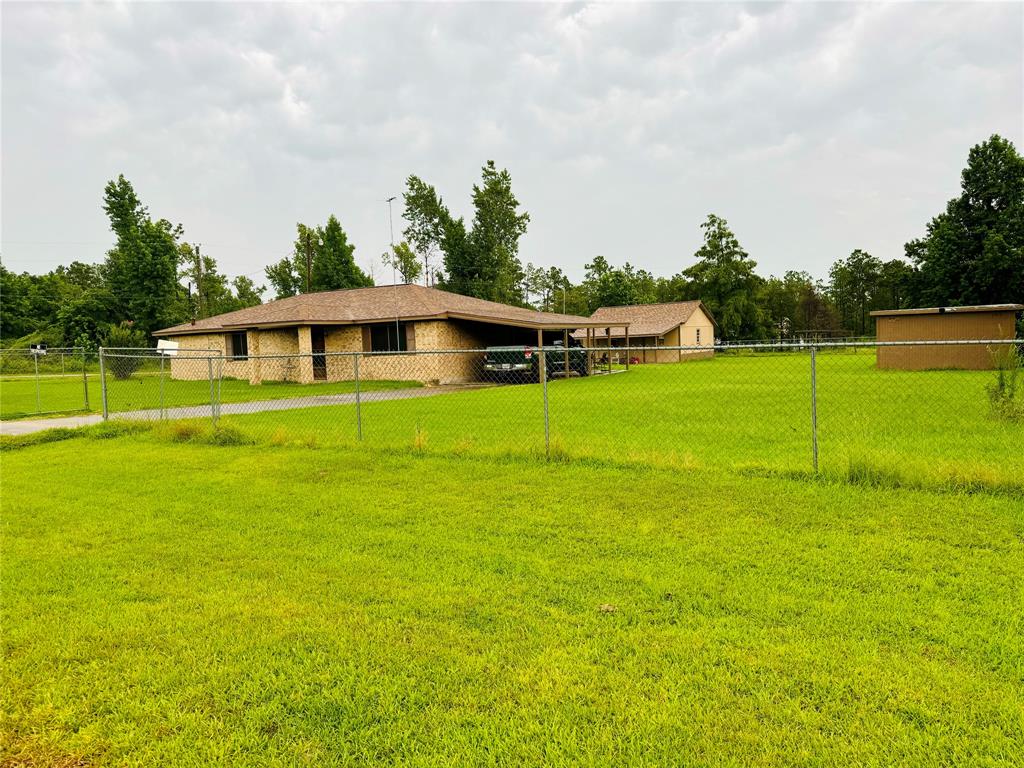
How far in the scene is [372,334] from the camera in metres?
26.1

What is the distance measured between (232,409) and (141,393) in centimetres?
532

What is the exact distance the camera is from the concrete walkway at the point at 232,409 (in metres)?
12.2

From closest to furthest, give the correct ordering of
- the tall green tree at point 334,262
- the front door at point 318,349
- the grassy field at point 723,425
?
the grassy field at point 723,425, the front door at point 318,349, the tall green tree at point 334,262

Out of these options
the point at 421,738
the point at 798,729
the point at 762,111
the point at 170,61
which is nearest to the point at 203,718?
the point at 421,738

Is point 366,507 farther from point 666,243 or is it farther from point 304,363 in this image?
point 666,243

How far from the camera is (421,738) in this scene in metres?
2.32

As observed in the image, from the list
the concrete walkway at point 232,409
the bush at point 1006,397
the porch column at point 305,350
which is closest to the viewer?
the bush at point 1006,397

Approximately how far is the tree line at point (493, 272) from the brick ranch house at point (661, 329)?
874cm

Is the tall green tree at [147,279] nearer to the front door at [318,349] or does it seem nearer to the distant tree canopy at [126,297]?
the distant tree canopy at [126,297]

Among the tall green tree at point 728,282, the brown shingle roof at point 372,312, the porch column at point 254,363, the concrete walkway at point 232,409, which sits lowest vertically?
the concrete walkway at point 232,409

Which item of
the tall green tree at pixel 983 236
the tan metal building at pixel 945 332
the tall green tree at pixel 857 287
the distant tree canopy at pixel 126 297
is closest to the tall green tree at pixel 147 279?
the distant tree canopy at pixel 126 297

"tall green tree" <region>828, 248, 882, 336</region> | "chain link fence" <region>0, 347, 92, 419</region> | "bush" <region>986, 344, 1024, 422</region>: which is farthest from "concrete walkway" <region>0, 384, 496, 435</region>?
"tall green tree" <region>828, 248, 882, 336</region>

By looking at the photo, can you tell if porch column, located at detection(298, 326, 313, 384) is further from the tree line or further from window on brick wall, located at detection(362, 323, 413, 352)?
the tree line

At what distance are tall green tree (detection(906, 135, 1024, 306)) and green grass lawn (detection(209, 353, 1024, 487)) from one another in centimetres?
2769
